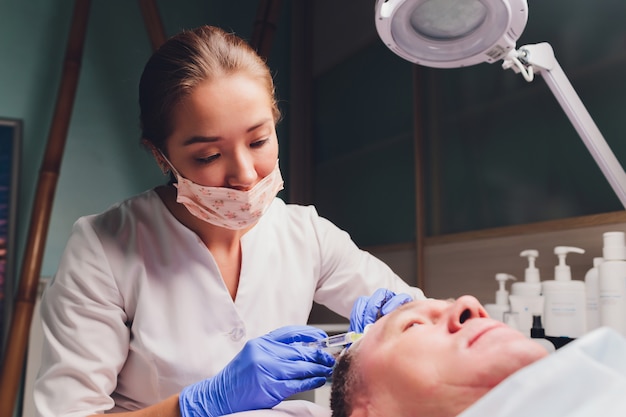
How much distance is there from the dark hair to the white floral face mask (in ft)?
0.35

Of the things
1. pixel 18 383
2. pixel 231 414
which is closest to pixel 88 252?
pixel 231 414

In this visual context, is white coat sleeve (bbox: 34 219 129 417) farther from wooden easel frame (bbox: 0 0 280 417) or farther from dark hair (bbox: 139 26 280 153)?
wooden easel frame (bbox: 0 0 280 417)

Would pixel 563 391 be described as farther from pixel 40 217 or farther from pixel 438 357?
pixel 40 217

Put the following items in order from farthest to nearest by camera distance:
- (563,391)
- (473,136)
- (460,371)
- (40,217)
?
(40,217)
(473,136)
(460,371)
(563,391)

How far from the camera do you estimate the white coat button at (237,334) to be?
4.08 feet

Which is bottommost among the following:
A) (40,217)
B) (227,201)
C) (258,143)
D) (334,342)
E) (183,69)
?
(334,342)

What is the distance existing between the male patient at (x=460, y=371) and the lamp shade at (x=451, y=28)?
1.59ft

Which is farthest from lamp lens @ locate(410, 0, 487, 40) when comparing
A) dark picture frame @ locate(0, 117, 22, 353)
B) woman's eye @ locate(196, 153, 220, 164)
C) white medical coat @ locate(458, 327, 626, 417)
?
dark picture frame @ locate(0, 117, 22, 353)

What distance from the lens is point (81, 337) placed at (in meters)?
1.09

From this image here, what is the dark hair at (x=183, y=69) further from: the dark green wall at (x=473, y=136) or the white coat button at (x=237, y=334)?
the dark green wall at (x=473, y=136)

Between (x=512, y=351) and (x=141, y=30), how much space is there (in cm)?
265

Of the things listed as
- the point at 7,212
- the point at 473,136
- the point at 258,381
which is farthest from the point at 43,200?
the point at 258,381

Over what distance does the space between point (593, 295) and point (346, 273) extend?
61 centimetres

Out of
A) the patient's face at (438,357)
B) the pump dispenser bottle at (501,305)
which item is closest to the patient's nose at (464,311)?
the patient's face at (438,357)
